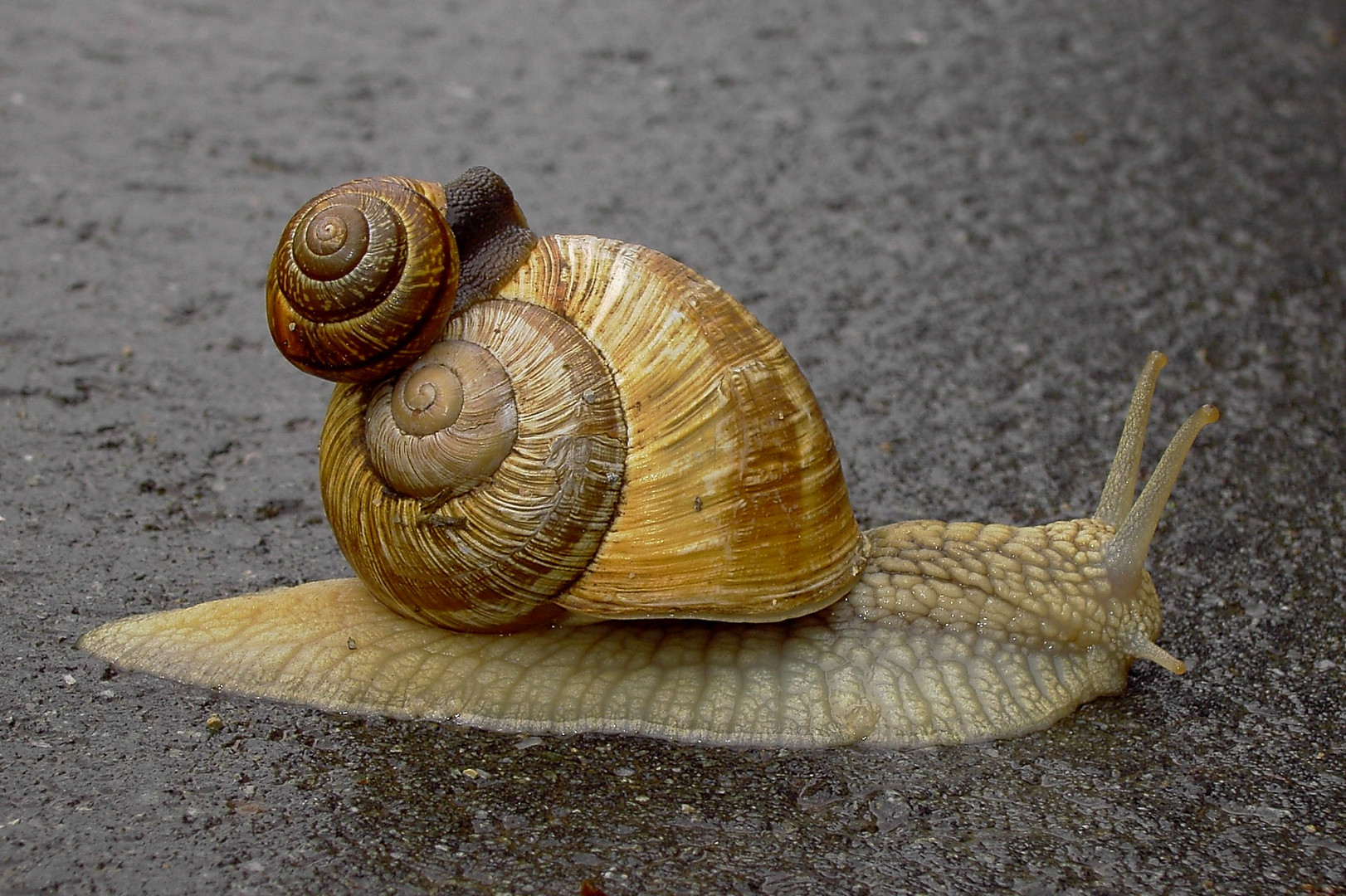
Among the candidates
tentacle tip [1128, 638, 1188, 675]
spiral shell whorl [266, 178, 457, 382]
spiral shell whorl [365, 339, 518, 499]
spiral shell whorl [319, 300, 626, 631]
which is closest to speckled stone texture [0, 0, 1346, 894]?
tentacle tip [1128, 638, 1188, 675]

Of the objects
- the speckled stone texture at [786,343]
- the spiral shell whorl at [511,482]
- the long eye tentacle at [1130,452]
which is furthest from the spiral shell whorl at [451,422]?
the long eye tentacle at [1130,452]

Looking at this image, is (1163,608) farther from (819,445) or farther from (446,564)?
(446,564)

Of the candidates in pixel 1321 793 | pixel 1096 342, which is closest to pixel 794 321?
pixel 1096 342

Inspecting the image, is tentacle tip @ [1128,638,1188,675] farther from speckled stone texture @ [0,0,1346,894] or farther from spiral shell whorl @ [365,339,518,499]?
spiral shell whorl @ [365,339,518,499]

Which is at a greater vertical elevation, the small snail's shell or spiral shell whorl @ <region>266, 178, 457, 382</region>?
spiral shell whorl @ <region>266, 178, 457, 382</region>

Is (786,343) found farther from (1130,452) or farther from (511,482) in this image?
(511,482)

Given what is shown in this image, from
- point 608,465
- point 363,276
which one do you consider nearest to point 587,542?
point 608,465
